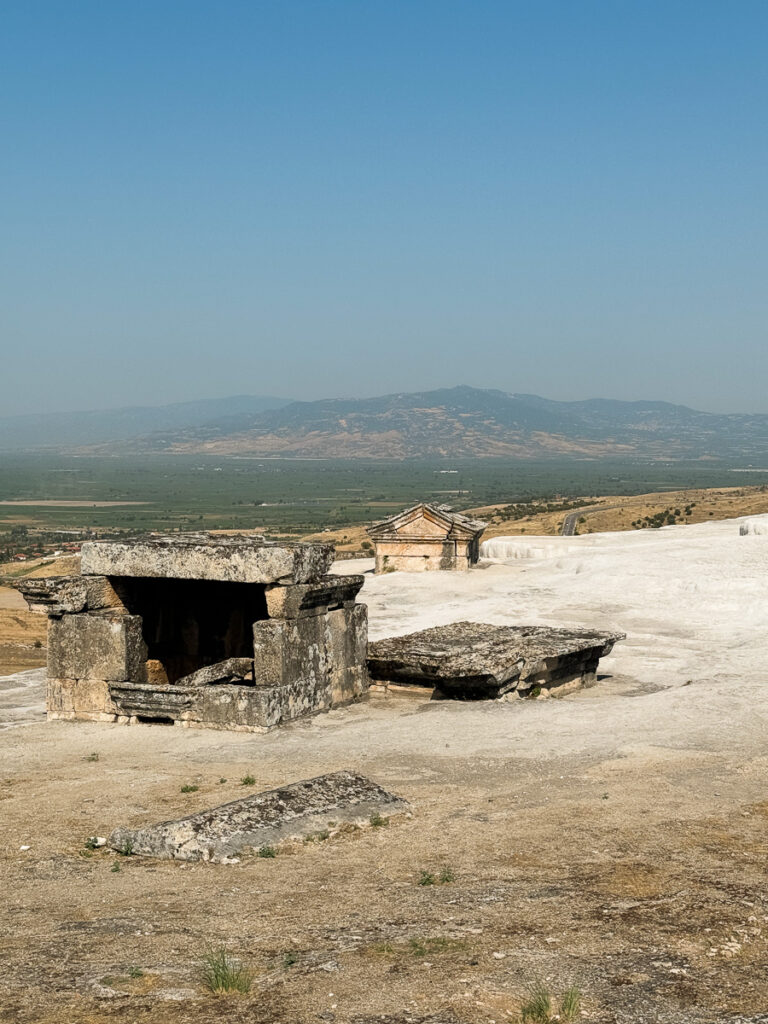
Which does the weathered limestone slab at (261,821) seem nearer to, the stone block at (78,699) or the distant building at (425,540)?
the stone block at (78,699)

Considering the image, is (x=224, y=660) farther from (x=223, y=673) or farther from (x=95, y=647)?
(x=95, y=647)

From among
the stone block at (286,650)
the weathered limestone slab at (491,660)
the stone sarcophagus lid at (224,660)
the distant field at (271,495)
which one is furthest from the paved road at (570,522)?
the stone block at (286,650)

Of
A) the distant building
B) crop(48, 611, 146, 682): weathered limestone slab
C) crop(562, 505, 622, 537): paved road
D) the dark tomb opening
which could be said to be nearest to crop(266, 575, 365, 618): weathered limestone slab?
crop(48, 611, 146, 682): weathered limestone slab

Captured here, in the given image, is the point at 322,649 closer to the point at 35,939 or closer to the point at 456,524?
the point at 35,939

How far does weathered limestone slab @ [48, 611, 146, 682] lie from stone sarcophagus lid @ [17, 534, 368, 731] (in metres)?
0.01

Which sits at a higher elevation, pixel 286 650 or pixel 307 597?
pixel 307 597

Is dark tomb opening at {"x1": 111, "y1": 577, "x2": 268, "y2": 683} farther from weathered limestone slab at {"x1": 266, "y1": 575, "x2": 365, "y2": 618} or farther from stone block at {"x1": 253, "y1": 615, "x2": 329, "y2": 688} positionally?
stone block at {"x1": 253, "y1": 615, "x2": 329, "y2": 688}

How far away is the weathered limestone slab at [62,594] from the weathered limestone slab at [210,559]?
236 mm

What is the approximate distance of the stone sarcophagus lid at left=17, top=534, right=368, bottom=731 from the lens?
42.4 ft

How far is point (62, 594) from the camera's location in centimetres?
1349

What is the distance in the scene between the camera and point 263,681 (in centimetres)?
1295

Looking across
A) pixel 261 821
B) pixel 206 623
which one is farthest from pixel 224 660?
pixel 261 821

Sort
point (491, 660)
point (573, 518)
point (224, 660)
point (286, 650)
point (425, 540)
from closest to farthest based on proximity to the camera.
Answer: point (286, 650) < point (491, 660) < point (224, 660) < point (425, 540) < point (573, 518)

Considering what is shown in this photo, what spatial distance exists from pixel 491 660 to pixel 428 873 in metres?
6.68
